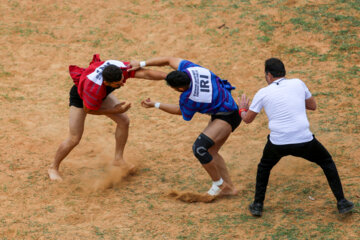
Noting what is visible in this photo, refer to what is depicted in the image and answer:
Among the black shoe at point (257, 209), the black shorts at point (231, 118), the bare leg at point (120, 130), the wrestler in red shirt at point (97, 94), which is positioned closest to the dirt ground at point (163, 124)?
the black shoe at point (257, 209)

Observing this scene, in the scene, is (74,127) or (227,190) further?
(74,127)

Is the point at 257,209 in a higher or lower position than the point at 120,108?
lower

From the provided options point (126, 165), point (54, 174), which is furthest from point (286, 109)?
point (54, 174)

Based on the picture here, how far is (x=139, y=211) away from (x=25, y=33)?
723 centimetres

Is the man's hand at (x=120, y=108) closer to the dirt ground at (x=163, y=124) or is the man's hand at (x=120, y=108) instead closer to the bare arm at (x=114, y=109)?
the bare arm at (x=114, y=109)

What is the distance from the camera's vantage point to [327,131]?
24.7ft

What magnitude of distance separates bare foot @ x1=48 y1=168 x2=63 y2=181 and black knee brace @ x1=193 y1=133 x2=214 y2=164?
2.08 metres

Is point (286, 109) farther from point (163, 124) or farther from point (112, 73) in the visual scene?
point (163, 124)

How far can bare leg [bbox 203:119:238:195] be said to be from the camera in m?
5.68

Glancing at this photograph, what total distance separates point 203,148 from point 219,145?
43 centimetres

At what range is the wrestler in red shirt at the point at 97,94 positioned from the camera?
595cm

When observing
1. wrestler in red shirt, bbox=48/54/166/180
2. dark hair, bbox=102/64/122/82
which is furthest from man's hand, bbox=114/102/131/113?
dark hair, bbox=102/64/122/82

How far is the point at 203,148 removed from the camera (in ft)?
18.3

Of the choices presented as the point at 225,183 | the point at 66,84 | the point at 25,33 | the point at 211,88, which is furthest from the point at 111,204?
the point at 25,33
